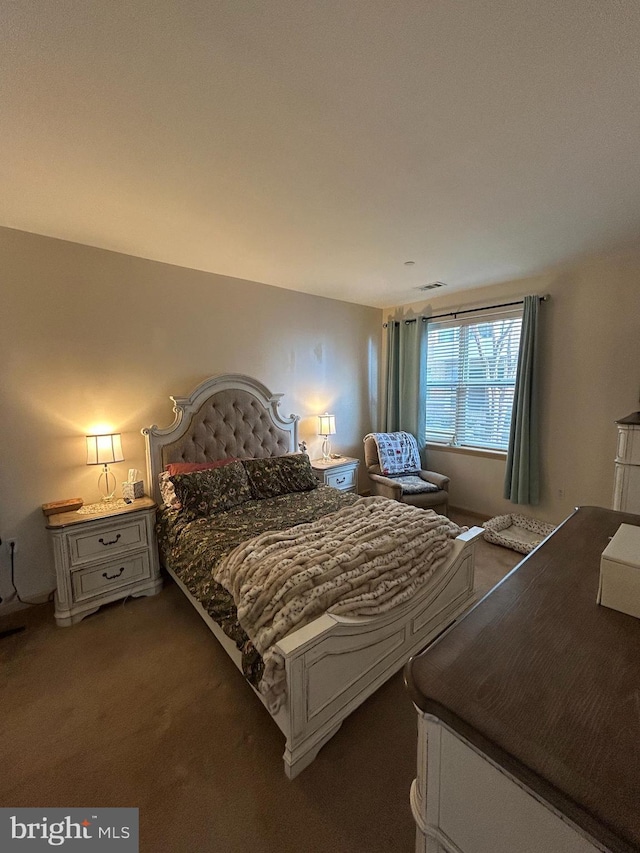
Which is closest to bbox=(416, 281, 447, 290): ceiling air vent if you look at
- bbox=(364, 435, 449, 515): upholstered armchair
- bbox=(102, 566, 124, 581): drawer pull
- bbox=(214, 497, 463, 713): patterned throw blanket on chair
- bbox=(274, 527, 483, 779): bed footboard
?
bbox=(364, 435, 449, 515): upholstered armchair

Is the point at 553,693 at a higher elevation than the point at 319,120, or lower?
lower

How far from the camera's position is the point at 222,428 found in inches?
124

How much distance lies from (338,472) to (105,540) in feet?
7.25

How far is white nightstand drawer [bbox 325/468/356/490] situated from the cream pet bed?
1.43 metres

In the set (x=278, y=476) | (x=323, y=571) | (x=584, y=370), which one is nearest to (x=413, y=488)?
(x=278, y=476)

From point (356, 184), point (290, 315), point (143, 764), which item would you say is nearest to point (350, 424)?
point (290, 315)

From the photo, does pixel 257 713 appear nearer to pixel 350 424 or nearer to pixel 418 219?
pixel 418 219

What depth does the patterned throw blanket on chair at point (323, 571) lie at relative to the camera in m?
1.43

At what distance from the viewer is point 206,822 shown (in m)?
1.23

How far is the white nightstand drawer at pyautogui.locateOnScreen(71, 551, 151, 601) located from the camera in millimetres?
2273

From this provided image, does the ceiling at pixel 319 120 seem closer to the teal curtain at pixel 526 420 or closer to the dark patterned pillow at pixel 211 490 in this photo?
the teal curtain at pixel 526 420

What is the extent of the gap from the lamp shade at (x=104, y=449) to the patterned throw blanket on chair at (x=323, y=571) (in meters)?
1.29

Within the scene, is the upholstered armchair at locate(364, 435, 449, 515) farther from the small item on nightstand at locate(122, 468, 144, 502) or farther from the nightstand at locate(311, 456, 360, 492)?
the small item on nightstand at locate(122, 468, 144, 502)

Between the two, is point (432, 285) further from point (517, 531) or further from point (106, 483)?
point (106, 483)
